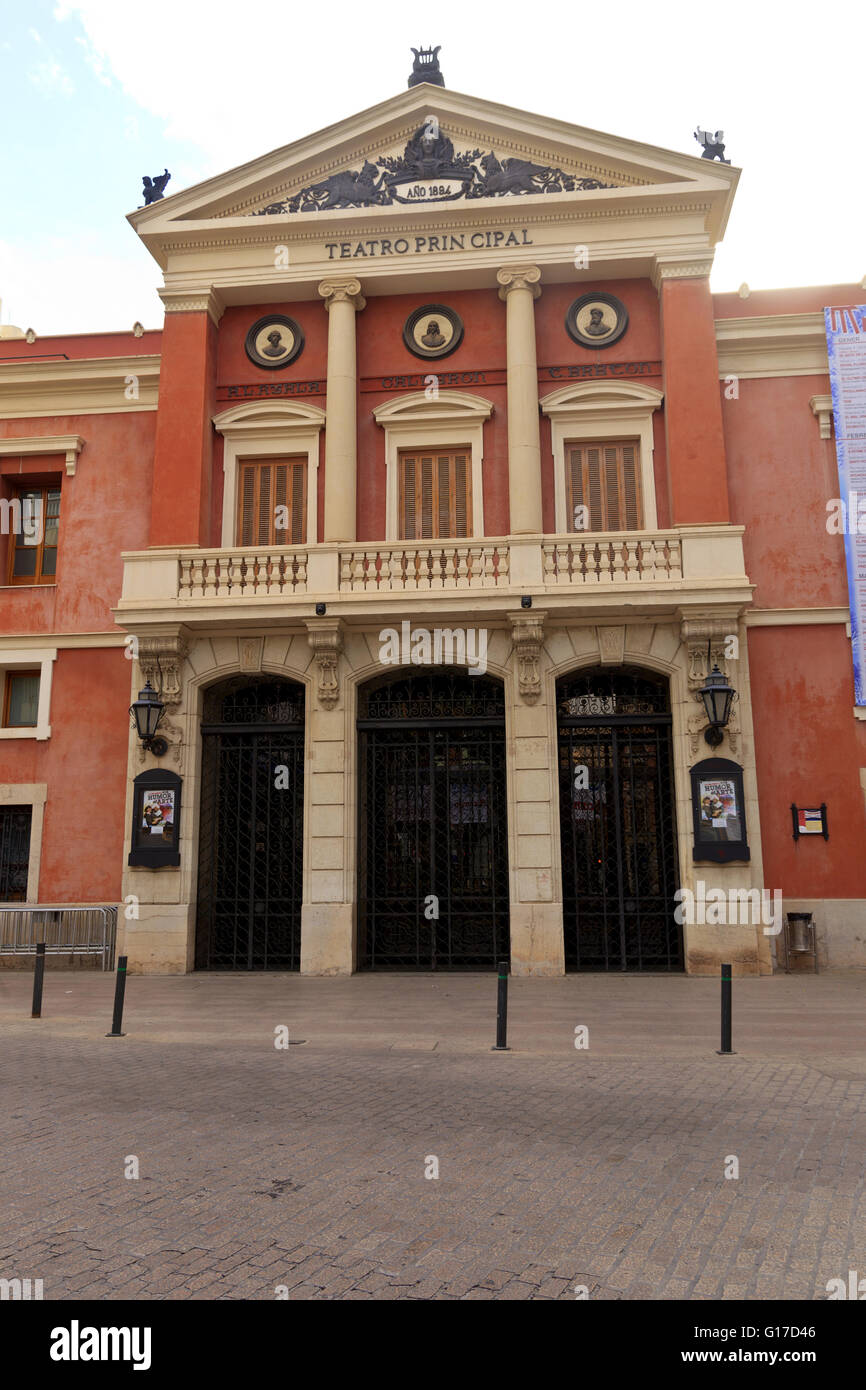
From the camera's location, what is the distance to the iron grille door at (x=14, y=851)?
18.4 metres

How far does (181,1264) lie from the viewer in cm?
446

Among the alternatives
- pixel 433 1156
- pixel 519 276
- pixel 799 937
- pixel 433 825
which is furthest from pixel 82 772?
pixel 433 1156

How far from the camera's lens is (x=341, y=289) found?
60.3 ft

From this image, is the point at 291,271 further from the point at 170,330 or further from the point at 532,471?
the point at 532,471

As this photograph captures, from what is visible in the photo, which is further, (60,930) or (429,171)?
(429,171)

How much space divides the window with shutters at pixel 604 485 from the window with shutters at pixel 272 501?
4.88 m

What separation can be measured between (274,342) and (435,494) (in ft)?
14.3

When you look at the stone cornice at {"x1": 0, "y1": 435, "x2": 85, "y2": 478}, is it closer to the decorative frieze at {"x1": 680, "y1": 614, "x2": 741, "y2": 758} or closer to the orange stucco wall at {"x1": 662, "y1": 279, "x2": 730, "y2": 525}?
the orange stucco wall at {"x1": 662, "y1": 279, "x2": 730, "y2": 525}

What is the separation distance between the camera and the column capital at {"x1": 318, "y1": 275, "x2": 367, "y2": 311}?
18.3 meters

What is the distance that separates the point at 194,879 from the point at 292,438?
8.12 m

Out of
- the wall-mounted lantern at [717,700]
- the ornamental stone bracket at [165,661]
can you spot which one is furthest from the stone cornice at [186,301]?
the wall-mounted lantern at [717,700]

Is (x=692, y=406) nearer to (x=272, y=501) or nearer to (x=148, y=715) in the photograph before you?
(x=272, y=501)

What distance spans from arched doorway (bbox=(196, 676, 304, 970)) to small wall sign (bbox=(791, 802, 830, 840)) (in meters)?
8.25
